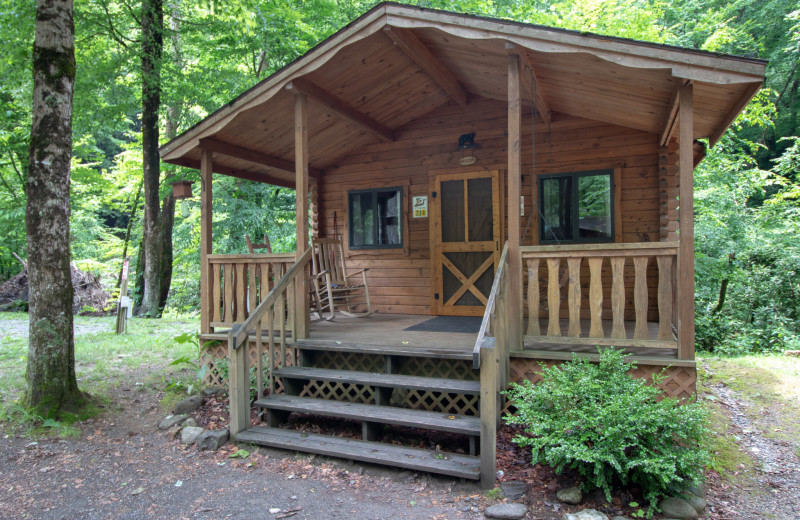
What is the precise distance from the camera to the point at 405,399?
4344 mm

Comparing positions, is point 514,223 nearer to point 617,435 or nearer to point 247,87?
point 617,435

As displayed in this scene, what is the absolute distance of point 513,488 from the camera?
298cm

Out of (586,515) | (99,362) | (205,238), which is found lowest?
(586,515)

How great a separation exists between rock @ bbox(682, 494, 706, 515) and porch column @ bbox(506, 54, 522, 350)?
1514 millimetres

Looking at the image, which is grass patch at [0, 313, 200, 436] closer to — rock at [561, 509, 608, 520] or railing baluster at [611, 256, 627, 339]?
rock at [561, 509, 608, 520]

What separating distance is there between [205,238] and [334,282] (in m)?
1.80

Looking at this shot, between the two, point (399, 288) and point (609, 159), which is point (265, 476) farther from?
point (609, 159)

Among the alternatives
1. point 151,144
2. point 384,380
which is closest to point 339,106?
point 384,380

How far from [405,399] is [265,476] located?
1.42m

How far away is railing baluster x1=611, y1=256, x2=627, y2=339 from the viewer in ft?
12.4

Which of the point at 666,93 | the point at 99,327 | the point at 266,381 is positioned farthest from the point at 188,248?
the point at 666,93

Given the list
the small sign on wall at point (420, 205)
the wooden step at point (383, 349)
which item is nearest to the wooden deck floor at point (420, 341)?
the wooden step at point (383, 349)

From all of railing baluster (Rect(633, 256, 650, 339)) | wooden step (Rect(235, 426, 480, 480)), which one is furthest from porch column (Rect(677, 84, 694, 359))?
wooden step (Rect(235, 426, 480, 480))

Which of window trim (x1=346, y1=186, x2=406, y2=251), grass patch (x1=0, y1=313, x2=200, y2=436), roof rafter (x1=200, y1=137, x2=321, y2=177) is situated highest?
roof rafter (x1=200, y1=137, x2=321, y2=177)
